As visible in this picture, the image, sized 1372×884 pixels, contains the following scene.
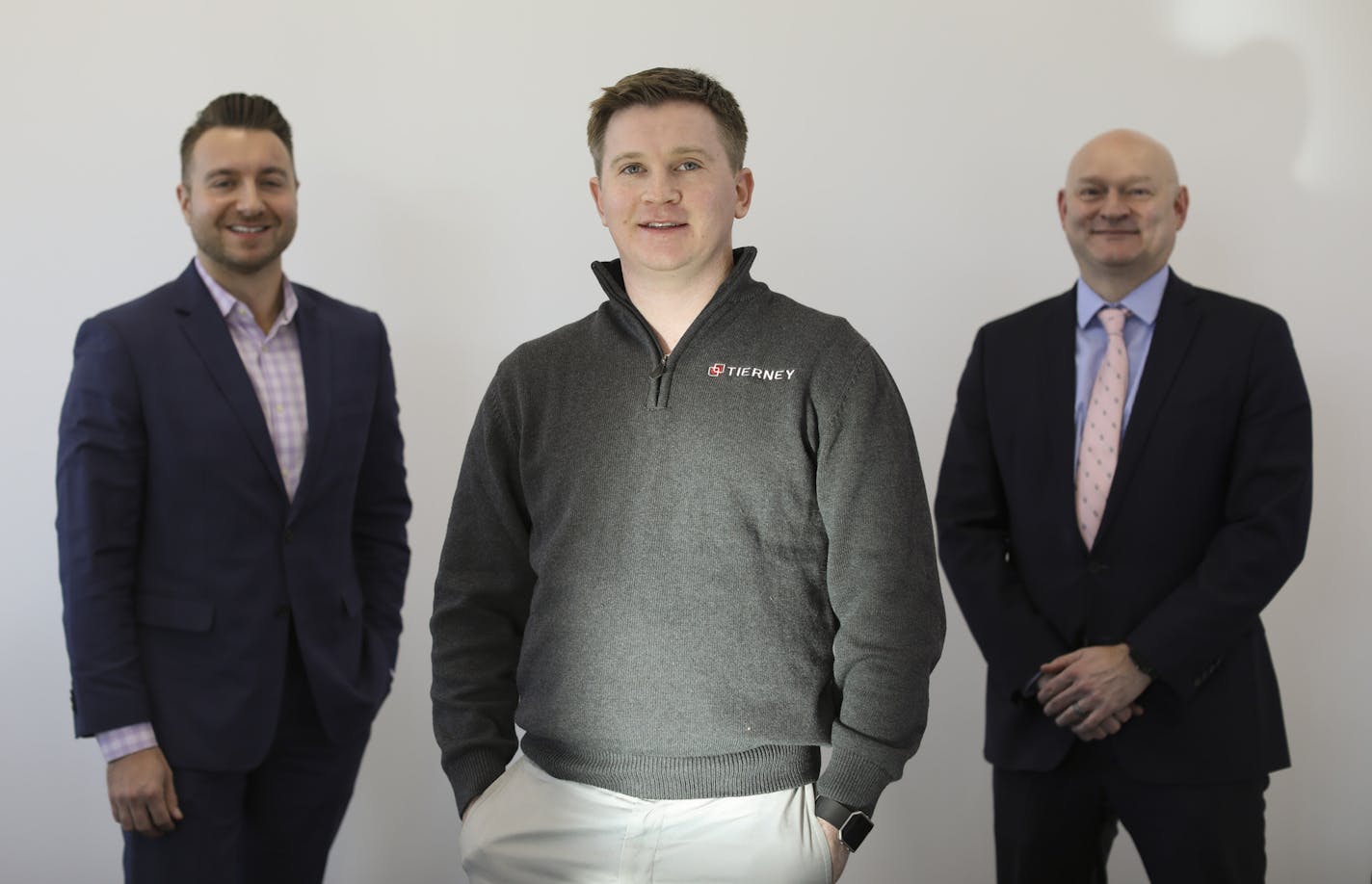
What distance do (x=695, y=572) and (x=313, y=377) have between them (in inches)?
46.4

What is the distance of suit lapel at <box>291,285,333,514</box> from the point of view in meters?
2.58

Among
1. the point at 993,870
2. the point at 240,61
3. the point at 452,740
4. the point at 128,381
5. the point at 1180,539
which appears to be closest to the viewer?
the point at 452,740

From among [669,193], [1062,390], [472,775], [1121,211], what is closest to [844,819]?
[472,775]

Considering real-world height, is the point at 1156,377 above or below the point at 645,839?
above

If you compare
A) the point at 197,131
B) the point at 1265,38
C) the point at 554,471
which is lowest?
the point at 554,471

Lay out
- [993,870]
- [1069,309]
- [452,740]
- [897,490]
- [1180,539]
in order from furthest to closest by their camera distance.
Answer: [993,870] → [1069,309] → [1180,539] → [452,740] → [897,490]

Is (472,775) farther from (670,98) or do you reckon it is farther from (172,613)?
(670,98)

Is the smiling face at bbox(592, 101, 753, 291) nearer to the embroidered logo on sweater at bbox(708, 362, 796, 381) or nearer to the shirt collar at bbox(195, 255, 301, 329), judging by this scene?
the embroidered logo on sweater at bbox(708, 362, 796, 381)

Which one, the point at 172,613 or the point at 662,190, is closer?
the point at 662,190

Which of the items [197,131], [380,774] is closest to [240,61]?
[197,131]

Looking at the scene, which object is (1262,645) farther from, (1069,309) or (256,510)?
(256,510)

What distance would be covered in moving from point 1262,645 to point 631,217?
1.60m

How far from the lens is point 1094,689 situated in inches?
100

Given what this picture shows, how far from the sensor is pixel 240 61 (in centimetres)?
337
